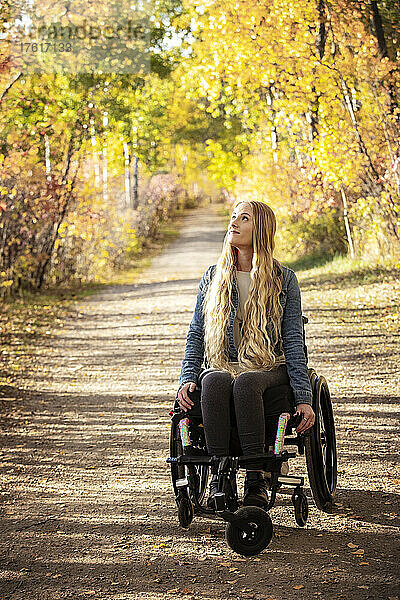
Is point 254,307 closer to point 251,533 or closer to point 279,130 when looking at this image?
point 251,533

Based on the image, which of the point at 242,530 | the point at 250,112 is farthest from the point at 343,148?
the point at 250,112

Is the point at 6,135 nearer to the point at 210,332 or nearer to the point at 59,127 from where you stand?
the point at 59,127

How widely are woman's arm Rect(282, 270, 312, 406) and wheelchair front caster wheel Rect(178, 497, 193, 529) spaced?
65cm

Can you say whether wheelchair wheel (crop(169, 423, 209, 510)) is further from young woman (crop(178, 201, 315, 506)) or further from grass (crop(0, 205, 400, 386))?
grass (crop(0, 205, 400, 386))

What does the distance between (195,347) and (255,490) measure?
2.58 feet

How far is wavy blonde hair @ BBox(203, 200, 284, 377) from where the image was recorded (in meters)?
3.86

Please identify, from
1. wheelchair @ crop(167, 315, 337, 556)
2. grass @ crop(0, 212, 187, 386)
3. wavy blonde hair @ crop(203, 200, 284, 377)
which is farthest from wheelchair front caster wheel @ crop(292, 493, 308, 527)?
grass @ crop(0, 212, 187, 386)

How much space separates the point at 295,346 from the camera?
12.7 feet

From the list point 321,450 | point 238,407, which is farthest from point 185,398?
point 321,450

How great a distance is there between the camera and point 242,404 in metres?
3.58

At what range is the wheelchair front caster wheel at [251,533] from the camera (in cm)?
336

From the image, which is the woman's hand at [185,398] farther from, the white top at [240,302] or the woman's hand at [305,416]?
the woman's hand at [305,416]

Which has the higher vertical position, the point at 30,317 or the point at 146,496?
the point at 30,317

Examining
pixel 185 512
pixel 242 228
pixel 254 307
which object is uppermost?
pixel 242 228
